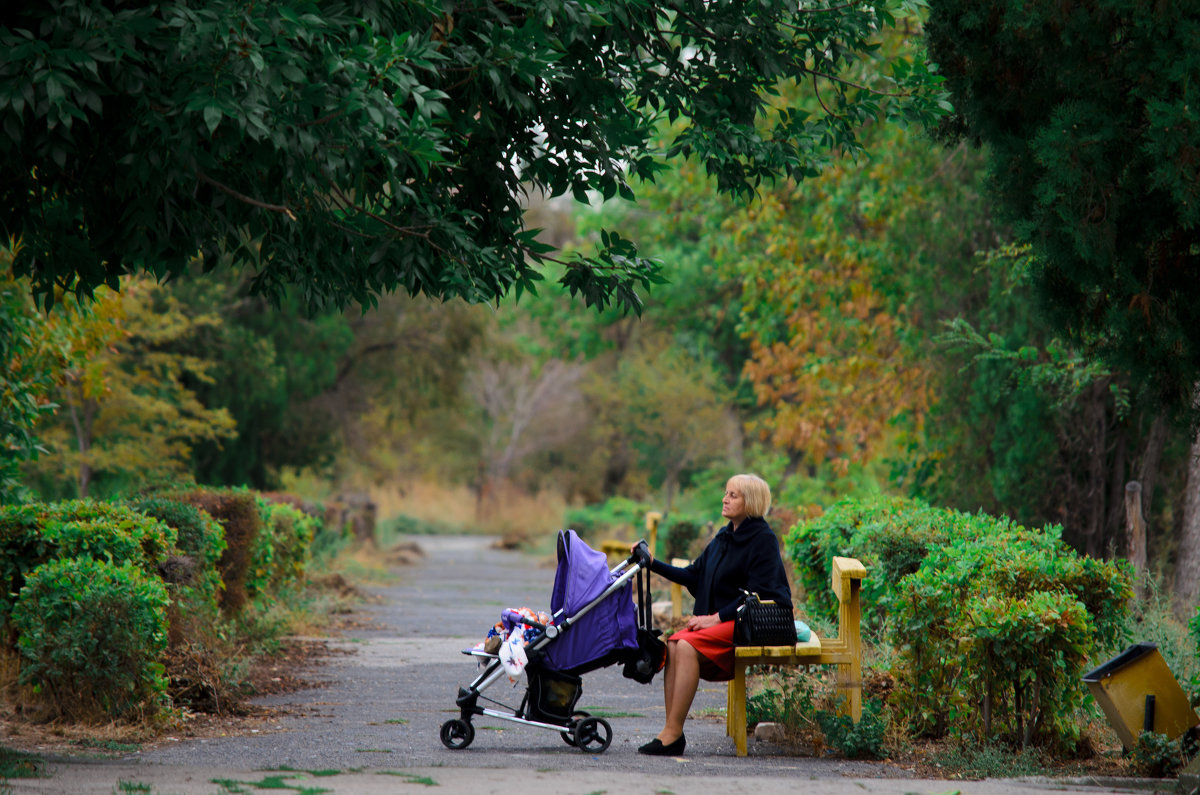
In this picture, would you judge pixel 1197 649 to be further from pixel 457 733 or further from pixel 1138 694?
pixel 457 733

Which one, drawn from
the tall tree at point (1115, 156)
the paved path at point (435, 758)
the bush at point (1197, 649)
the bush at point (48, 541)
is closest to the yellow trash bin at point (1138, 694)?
the bush at point (1197, 649)

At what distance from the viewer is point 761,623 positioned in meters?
6.40

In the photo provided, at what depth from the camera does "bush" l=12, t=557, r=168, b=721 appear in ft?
22.3

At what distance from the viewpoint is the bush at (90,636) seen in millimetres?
6801

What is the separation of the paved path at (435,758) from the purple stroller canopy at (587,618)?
0.56 metres

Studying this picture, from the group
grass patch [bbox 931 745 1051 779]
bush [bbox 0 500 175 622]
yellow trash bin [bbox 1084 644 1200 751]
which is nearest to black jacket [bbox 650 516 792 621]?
grass patch [bbox 931 745 1051 779]

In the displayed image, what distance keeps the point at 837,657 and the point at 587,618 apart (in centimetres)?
144

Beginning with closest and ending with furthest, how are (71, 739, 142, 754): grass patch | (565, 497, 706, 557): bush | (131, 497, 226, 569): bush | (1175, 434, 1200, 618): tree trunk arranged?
(71, 739, 142, 754): grass patch, (131, 497, 226, 569): bush, (1175, 434, 1200, 618): tree trunk, (565, 497, 706, 557): bush

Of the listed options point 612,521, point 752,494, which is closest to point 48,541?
point 752,494

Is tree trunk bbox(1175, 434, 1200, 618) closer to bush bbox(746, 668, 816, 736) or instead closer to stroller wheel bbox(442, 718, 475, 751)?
bush bbox(746, 668, 816, 736)

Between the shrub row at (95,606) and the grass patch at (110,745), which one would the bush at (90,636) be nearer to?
the shrub row at (95,606)

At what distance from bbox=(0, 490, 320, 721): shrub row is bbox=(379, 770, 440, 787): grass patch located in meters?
2.13

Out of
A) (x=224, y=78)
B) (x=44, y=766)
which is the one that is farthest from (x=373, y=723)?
(x=224, y=78)

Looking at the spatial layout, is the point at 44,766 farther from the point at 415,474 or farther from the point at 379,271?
the point at 415,474
